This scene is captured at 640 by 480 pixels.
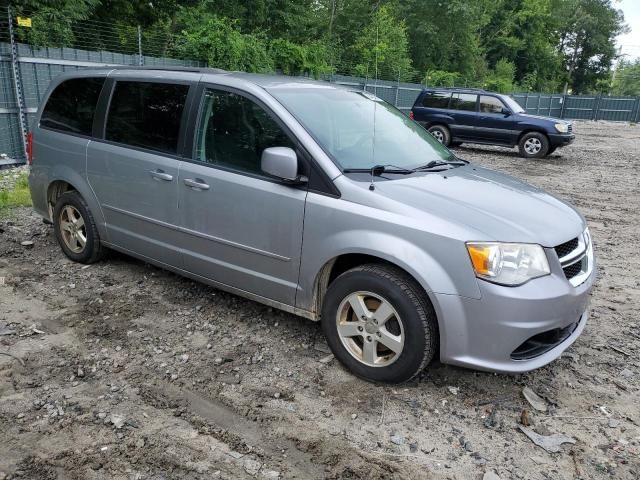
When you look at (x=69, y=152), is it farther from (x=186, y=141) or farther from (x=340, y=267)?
(x=340, y=267)

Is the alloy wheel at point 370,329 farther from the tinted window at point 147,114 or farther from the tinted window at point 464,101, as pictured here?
the tinted window at point 464,101

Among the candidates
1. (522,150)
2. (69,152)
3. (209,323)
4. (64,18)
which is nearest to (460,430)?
(209,323)

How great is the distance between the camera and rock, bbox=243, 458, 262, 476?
100 inches

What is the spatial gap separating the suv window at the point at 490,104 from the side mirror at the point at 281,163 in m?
13.1

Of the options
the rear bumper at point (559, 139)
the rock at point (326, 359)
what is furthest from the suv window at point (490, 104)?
the rock at point (326, 359)

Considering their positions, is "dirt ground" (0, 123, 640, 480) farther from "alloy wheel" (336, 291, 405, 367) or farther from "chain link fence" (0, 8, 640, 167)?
"chain link fence" (0, 8, 640, 167)

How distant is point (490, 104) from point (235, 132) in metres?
13.0

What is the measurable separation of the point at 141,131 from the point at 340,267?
6.65ft

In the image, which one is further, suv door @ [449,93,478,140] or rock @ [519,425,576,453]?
suv door @ [449,93,478,140]

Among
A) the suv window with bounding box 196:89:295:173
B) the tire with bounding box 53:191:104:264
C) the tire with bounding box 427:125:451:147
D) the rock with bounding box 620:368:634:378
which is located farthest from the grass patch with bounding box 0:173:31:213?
the tire with bounding box 427:125:451:147

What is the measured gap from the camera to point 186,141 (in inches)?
157

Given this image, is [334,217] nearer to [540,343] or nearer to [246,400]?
[246,400]

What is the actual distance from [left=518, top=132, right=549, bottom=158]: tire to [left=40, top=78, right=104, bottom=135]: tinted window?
12.8 m

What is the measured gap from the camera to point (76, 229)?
5.02 m
